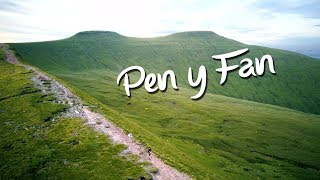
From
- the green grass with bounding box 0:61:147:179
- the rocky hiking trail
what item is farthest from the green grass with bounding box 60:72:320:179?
the green grass with bounding box 0:61:147:179

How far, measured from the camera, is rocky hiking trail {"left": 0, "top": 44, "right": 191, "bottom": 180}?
138 feet

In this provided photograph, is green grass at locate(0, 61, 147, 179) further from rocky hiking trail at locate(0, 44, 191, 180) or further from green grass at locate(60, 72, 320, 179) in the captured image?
green grass at locate(60, 72, 320, 179)

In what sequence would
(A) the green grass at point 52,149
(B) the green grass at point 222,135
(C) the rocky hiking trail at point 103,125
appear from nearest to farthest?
1. (A) the green grass at point 52,149
2. (C) the rocky hiking trail at point 103,125
3. (B) the green grass at point 222,135

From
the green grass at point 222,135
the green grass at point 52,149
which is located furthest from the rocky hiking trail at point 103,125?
the green grass at point 222,135

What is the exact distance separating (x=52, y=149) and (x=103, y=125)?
10.4 meters

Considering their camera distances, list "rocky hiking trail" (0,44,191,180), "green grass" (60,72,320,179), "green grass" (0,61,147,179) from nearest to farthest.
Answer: "green grass" (0,61,147,179) < "rocky hiking trail" (0,44,191,180) < "green grass" (60,72,320,179)

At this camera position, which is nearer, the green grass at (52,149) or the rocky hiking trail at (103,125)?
the green grass at (52,149)

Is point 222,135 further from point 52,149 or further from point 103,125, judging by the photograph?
point 52,149

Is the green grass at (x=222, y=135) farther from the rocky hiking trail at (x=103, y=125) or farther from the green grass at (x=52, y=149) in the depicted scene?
the green grass at (x=52, y=149)

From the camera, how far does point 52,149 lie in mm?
45781

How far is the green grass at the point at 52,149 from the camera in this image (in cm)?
4006

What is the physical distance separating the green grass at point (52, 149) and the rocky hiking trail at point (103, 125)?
67.6 inches

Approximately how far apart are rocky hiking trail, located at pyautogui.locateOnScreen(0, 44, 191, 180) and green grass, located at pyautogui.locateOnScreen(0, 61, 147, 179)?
5.63 feet

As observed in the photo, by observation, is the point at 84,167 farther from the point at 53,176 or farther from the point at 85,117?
the point at 85,117
